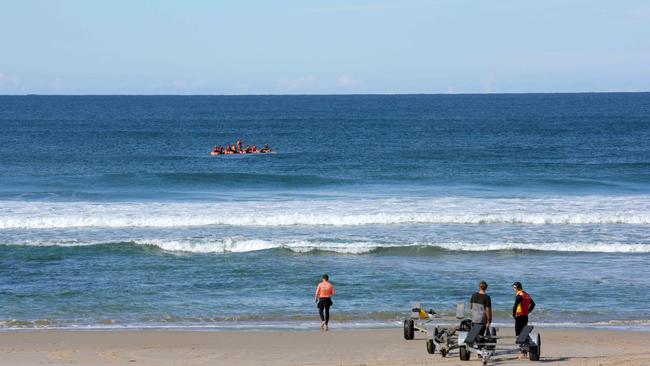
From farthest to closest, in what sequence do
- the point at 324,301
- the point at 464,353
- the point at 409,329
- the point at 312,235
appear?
the point at 312,235 → the point at 324,301 → the point at 409,329 → the point at 464,353

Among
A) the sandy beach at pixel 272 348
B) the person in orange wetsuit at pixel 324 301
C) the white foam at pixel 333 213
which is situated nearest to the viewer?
the sandy beach at pixel 272 348

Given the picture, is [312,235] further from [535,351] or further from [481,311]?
[535,351]

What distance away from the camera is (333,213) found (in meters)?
34.6

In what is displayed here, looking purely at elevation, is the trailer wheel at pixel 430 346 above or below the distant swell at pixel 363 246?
below

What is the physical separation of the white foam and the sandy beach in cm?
1485

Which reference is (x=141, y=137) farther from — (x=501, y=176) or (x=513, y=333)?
(x=513, y=333)

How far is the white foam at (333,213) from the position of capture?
109 feet

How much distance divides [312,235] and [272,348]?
46.0ft

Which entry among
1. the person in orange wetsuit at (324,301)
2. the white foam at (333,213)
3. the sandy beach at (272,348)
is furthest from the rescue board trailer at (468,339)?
the white foam at (333,213)

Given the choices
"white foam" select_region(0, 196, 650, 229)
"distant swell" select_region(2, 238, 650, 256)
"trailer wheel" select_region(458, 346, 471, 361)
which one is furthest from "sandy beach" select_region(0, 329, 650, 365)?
"white foam" select_region(0, 196, 650, 229)

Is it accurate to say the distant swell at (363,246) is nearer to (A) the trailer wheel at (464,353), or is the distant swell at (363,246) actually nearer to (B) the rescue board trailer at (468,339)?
(B) the rescue board trailer at (468,339)

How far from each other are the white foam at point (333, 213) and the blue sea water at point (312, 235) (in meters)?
0.11

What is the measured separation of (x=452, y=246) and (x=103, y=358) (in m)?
14.7

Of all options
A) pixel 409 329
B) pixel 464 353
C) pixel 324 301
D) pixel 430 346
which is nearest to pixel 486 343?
pixel 464 353
